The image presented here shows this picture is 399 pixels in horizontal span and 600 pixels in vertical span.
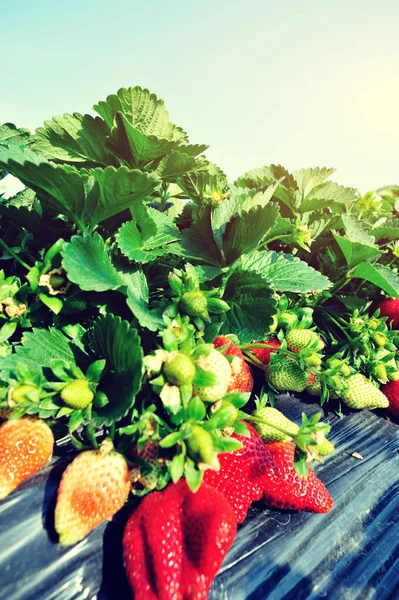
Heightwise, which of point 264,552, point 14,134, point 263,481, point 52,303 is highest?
point 14,134

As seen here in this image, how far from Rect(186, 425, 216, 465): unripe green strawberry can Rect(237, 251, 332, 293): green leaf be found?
0.43 meters

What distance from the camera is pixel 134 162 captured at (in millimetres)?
1070

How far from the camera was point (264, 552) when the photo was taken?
74 cm

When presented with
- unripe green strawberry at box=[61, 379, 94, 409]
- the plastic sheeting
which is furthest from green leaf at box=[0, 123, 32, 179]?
the plastic sheeting

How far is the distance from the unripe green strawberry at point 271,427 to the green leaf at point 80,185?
1.89 feet

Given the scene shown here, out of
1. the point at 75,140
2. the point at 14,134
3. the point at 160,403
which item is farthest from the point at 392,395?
the point at 14,134

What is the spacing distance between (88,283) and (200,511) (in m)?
0.45

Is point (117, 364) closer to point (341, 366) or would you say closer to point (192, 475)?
point (192, 475)

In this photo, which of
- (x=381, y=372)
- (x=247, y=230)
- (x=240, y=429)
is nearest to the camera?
(x=240, y=429)

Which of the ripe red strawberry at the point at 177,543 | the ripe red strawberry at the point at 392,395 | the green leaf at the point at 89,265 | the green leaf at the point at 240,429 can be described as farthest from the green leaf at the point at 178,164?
the ripe red strawberry at the point at 392,395

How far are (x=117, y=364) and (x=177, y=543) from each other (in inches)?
12.6

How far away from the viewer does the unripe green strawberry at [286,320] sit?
1.13 m

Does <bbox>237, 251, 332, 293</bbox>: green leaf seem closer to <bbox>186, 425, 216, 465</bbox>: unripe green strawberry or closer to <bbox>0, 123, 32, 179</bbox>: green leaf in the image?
<bbox>186, 425, 216, 465</bbox>: unripe green strawberry

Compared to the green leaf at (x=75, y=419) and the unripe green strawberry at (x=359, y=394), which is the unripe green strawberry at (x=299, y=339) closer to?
the unripe green strawberry at (x=359, y=394)
